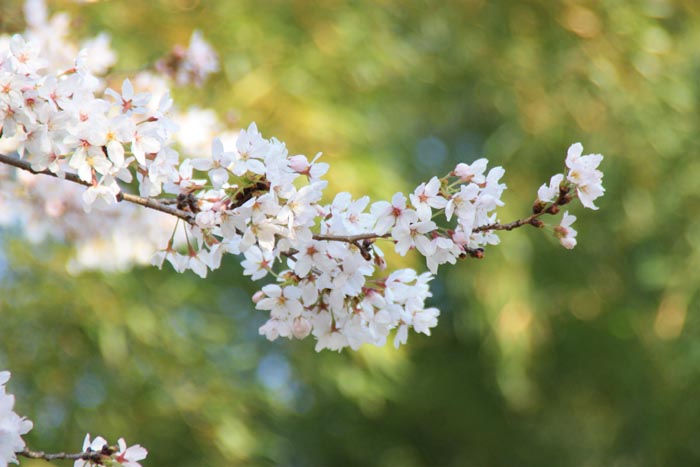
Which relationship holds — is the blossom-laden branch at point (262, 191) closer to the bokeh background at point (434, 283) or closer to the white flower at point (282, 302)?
the white flower at point (282, 302)

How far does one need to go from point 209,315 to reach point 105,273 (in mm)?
658

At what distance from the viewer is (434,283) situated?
3.72m

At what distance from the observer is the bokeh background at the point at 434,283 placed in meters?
2.31

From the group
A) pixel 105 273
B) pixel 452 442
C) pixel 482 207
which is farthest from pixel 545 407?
pixel 482 207

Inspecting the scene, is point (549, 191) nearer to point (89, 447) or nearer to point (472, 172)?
point (472, 172)

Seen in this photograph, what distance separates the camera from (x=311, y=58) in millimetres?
2416

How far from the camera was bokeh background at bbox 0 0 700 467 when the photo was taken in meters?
2.31

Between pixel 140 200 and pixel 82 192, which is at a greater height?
pixel 82 192

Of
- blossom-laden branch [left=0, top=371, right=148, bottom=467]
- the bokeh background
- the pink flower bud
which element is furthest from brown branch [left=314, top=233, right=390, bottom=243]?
the bokeh background

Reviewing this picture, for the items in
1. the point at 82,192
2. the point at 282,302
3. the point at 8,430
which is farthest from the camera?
the point at 82,192

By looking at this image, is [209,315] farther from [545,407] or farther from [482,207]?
[482,207]

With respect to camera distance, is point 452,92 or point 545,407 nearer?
point 452,92

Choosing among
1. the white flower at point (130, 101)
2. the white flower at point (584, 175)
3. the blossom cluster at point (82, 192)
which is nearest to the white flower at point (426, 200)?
the white flower at point (584, 175)

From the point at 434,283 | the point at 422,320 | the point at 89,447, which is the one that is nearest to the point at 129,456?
the point at 89,447
